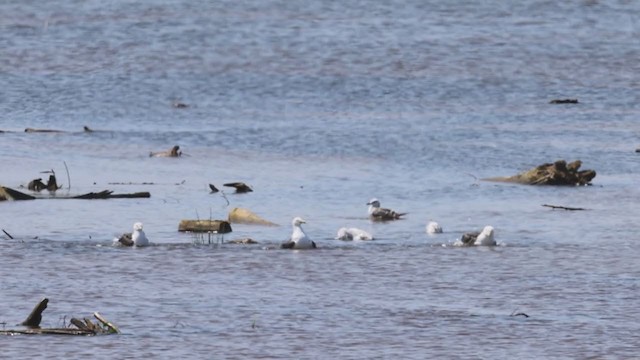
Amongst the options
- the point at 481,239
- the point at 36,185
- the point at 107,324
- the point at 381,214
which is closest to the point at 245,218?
the point at 381,214

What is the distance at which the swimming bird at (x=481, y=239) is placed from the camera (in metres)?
21.5

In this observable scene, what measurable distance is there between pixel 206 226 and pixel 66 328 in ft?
23.4

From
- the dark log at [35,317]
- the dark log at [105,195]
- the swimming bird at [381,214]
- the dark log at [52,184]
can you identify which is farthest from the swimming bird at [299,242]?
the dark log at [52,184]

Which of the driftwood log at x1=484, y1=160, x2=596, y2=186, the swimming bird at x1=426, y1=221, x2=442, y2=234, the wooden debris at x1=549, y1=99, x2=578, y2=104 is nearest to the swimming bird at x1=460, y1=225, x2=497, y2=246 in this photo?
the swimming bird at x1=426, y1=221, x2=442, y2=234

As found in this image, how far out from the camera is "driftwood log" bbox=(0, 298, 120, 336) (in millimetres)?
15570

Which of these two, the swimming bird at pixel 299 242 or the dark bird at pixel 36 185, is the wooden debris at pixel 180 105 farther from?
the swimming bird at pixel 299 242

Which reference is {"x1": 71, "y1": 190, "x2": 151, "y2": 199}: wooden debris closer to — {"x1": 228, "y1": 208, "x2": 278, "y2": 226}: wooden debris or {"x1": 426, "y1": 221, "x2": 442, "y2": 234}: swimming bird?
{"x1": 228, "y1": 208, "x2": 278, "y2": 226}: wooden debris

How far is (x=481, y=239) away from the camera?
21.6m

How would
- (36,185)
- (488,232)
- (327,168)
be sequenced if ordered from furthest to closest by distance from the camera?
(327,168), (36,185), (488,232)

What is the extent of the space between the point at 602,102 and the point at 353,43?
11703mm

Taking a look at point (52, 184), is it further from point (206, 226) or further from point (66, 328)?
point (66, 328)

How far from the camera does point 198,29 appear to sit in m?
53.2

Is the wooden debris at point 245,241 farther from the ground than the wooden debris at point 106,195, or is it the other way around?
the wooden debris at point 106,195

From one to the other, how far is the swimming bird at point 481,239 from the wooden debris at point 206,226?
3375mm
